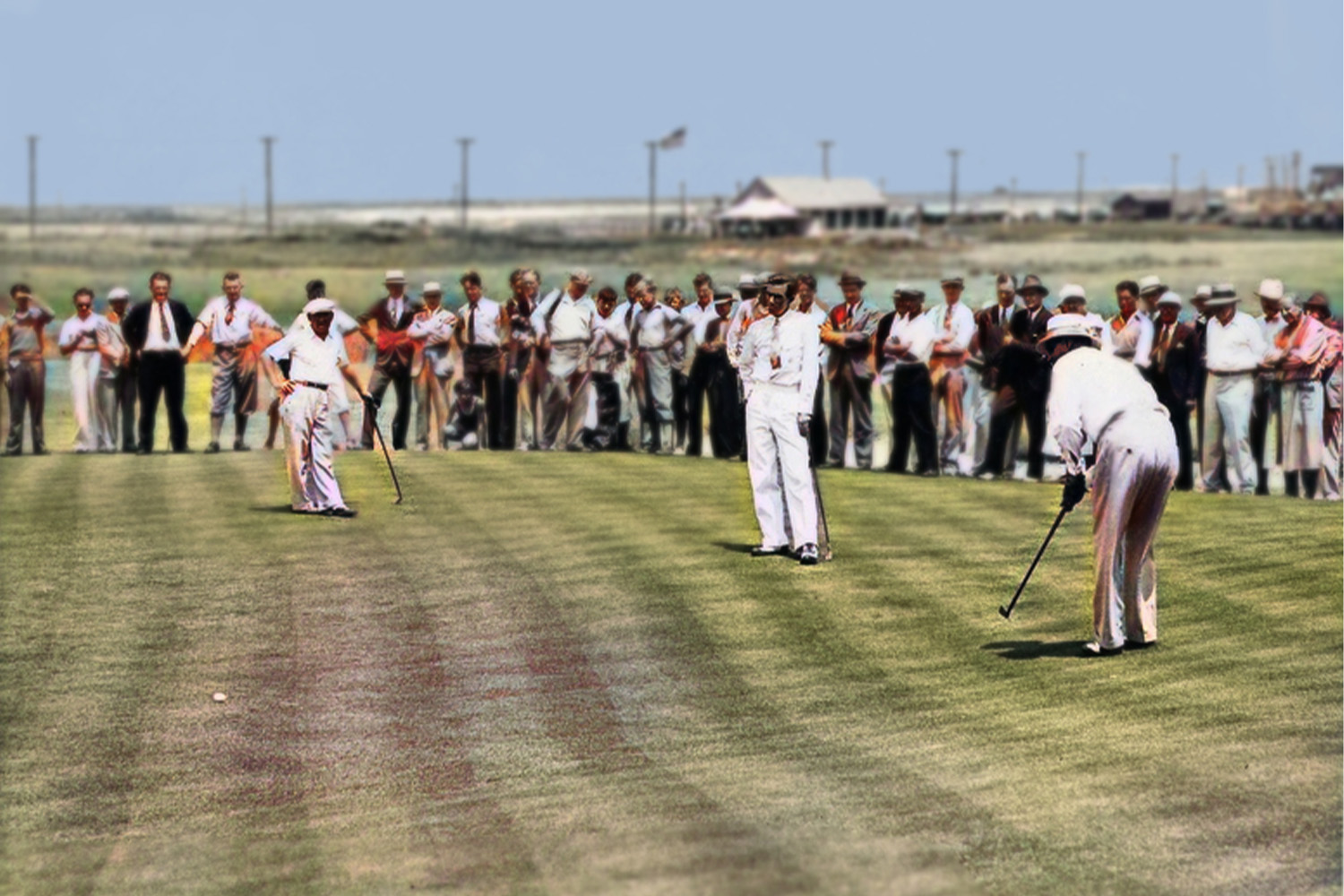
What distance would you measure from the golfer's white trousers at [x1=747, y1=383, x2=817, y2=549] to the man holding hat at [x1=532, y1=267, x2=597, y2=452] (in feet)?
28.5

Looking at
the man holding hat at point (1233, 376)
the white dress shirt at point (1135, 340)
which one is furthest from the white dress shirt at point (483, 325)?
the man holding hat at point (1233, 376)

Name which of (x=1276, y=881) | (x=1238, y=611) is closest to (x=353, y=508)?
(x=1238, y=611)

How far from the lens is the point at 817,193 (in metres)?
148

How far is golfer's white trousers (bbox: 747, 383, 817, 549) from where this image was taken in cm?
1731

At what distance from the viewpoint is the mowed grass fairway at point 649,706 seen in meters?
10.1

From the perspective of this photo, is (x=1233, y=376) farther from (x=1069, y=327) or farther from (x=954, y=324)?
(x=1069, y=327)

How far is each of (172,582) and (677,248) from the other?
10043 cm

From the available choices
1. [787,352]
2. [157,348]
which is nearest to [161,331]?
[157,348]

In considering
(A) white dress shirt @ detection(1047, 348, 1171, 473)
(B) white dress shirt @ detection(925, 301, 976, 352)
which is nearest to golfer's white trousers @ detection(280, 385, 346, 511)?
(B) white dress shirt @ detection(925, 301, 976, 352)

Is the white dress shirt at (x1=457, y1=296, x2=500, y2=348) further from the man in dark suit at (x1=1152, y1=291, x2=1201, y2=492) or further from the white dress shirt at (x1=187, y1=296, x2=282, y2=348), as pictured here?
the man in dark suit at (x1=1152, y1=291, x2=1201, y2=492)

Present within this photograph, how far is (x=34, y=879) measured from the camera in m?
10.2

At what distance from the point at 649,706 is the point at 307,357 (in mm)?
7484

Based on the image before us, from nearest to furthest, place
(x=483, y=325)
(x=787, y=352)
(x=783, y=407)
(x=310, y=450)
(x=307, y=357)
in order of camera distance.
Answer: (x=787, y=352) < (x=783, y=407) < (x=307, y=357) < (x=310, y=450) < (x=483, y=325)

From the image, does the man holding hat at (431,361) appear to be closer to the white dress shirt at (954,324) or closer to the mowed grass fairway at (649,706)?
the mowed grass fairway at (649,706)
